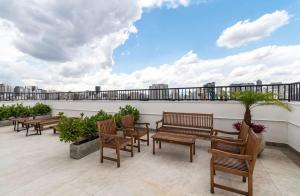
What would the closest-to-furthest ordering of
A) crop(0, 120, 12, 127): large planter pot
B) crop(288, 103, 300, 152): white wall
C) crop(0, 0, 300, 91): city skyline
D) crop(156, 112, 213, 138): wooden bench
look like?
1. crop(288, 103, 300, 152): white wall
2. crop(156, 112, 213, 138): wooden bench
3. crop(0, 0, 300, 91): city skyline
4. crop(0, 120, 12, 127): large planter pot

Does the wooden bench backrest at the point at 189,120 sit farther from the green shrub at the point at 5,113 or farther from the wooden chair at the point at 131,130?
the green shrub at the point at 5,113

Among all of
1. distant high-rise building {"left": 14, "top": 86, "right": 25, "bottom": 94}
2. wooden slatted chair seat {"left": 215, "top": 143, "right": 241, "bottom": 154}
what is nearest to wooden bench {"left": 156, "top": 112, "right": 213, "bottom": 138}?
wooden slatted chair seat {"left": 215, "top": 143, "right": 241, "bottom": 154}

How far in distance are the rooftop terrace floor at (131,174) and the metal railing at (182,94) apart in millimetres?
1662

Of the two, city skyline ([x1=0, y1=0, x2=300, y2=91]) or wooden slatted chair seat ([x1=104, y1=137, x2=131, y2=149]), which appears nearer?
wooden slatted chair seat ([x1=104, y1=137, x2=131, y2=149])

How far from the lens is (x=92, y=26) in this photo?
620 centimetres

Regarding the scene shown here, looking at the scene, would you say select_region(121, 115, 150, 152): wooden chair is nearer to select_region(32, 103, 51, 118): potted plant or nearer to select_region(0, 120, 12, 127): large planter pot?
select_region(32, 103, 51, 118): potted plant

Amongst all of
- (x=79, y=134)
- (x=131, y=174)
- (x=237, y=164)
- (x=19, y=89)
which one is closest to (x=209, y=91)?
(x=237, y=164)

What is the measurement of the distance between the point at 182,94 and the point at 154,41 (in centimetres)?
342

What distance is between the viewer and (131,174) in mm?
2922

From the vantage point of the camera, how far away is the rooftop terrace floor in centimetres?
243

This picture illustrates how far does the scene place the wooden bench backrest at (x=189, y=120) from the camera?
4.71m

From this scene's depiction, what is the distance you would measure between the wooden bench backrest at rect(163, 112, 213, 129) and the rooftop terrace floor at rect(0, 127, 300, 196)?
0.84m

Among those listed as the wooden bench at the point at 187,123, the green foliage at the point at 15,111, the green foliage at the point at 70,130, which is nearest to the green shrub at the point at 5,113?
the green foliage at the point at 15,111

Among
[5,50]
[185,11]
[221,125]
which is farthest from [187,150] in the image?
[5,50]
